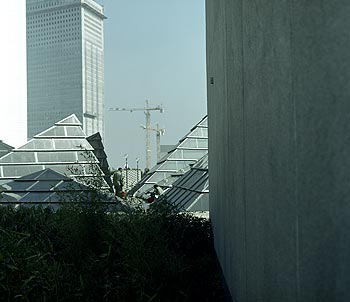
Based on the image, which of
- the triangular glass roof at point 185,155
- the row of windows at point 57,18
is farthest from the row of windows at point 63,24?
the triangular glass roof at point 185,155

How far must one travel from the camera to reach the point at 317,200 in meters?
2.78

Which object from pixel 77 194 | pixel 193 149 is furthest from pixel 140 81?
pixel 77 194

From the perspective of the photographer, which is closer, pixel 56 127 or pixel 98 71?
pixel 56 127

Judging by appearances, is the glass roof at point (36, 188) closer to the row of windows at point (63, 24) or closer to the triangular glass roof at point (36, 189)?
the triangular glass roof at point (36, 189)

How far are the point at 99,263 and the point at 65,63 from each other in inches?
5895

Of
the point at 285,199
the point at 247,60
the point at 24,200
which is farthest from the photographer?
the point at 24,200

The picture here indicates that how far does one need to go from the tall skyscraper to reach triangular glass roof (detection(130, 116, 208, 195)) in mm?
108436

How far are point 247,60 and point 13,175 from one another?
63.7ft

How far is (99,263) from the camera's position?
21.9 feet

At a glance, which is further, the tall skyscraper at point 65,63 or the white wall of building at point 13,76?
the tall skyscraper at point 65,63

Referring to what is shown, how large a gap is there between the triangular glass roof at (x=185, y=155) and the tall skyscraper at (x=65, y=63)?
108436 millimetres

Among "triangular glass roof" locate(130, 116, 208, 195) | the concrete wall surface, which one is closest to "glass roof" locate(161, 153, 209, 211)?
"triangular glass roof" locate(130, 116, 208, 195)

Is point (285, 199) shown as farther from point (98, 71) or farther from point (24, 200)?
point (98, 71)

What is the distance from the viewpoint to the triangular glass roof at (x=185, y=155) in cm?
2772
